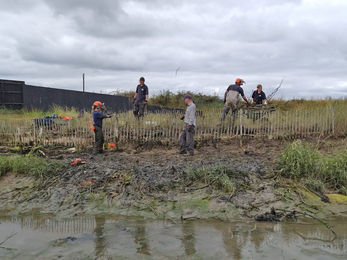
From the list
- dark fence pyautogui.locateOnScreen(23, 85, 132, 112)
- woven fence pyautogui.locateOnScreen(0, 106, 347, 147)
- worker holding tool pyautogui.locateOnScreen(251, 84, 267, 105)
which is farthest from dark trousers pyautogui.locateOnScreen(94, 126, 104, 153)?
dark fence pyautogui.locateOnScreen(23, 85, 132, 112)

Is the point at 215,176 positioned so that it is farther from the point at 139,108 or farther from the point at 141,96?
the point at 139,108

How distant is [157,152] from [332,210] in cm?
508

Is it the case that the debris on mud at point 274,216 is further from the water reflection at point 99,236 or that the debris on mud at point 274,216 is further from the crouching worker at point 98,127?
the crouching worker at point 98,127

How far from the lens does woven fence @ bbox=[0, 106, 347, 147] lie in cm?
996

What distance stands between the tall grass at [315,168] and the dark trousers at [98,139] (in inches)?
198

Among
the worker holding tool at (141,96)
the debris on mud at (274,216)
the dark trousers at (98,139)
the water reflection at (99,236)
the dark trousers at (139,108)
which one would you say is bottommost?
the water reflection at (99,236)

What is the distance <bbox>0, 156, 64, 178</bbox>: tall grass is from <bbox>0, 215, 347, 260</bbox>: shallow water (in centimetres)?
170

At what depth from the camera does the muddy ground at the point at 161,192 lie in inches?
A: 230

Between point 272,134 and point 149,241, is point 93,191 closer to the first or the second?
point 149,241

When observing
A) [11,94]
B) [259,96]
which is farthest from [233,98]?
[11,94]

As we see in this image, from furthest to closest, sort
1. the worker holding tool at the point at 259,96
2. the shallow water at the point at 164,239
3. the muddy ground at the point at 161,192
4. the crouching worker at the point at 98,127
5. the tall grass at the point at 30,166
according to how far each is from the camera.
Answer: the worker holding tool at the point at 259,96, the crouching worker at the point at 98,127, the tall grass at the point at 30,166, the muddy ground at the point at 161,192, the shallow water at the point at 164,239

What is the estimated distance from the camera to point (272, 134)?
1029 cm

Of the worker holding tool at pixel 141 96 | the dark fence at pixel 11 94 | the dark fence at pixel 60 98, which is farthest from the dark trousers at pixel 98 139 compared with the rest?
the dark fence at pixel 11 94

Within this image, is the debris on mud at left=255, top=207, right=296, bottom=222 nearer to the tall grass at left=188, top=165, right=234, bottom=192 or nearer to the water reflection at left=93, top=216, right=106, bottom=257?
the tall grass at left=188, top=165, right=234, bottom=192
